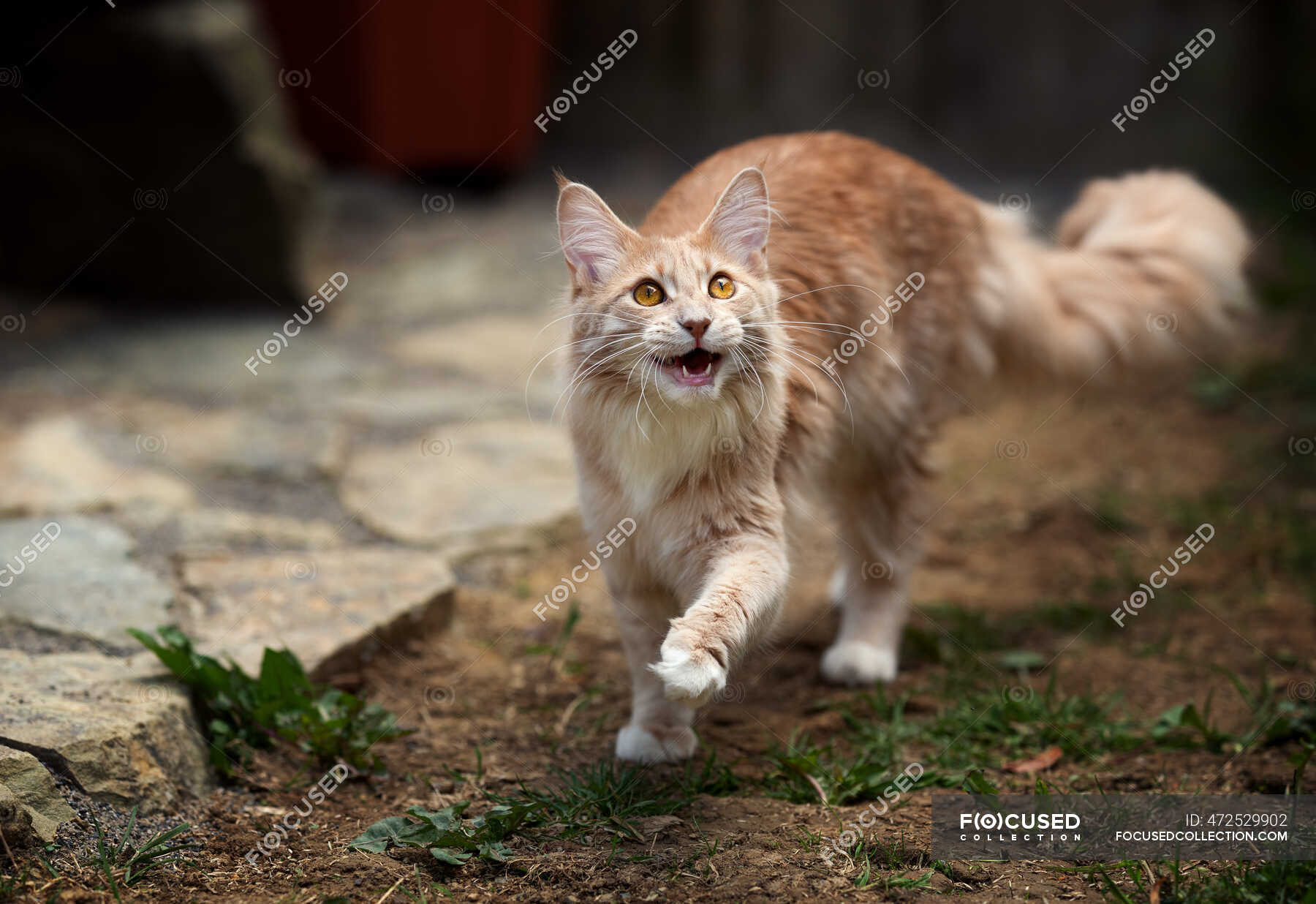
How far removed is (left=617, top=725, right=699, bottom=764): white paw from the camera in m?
3.30

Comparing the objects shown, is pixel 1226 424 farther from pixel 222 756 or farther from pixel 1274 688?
pixel 222 756

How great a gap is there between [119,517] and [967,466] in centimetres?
368

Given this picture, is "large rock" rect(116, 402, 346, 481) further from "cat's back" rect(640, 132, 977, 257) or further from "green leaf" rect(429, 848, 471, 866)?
"green leaf" rect(429, 848, 471, 866)

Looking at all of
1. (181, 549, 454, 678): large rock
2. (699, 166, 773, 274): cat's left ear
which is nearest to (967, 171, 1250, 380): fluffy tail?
(699, 166, 773, 274): cat's left ear

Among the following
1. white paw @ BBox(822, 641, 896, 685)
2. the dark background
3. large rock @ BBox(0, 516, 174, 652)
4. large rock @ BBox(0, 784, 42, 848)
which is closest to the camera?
large rock @ BBox(0, 784, 42, 848)

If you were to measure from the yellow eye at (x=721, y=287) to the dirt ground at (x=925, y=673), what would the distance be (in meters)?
1.31

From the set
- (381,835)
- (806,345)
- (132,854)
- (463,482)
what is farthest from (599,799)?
(463,482)

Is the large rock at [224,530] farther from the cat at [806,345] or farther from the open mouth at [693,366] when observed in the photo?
the open mouth at [693,366]

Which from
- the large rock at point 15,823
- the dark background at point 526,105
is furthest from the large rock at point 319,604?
the dark background at point 526,105

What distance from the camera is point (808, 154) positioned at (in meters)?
3.89

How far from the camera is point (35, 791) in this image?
2672 mm

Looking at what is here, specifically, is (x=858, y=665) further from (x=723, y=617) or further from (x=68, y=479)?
(x=68, y=479)

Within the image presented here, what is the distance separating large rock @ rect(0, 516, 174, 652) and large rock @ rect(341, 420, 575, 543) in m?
0.93

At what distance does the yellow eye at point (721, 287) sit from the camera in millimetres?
3078
